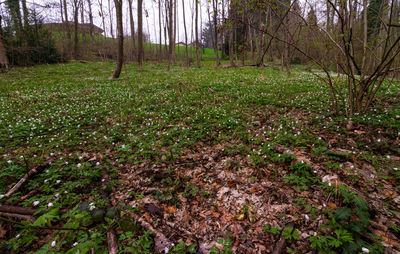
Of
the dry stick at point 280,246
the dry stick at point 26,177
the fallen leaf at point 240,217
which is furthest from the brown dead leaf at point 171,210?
the dry stick at point 26,177

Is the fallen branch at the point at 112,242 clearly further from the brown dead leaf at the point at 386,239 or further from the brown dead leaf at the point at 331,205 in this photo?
the brown dead leaf at the point at 386,239

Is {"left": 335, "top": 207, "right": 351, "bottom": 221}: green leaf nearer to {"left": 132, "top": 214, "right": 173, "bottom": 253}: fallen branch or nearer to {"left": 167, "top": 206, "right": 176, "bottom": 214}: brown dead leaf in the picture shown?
{"left": 132, "top": 214, "right": 173, "bottom": 253}: fallen branch

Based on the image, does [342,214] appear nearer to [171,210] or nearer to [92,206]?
[171,210]

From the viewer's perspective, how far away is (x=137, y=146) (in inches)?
203

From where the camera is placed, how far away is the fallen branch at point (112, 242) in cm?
237

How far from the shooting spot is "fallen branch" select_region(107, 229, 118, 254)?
237 centimetres

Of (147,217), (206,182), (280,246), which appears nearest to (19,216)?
(147,217)

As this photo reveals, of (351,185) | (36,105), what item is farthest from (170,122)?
(36,105)

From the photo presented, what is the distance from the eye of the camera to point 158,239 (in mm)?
2600

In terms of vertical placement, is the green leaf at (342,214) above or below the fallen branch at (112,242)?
above

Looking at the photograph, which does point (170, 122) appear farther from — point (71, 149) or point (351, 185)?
point (351, 185)

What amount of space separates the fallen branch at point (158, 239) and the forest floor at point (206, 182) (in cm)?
1

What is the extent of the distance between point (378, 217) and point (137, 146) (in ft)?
16.7

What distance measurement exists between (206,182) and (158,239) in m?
1.45
